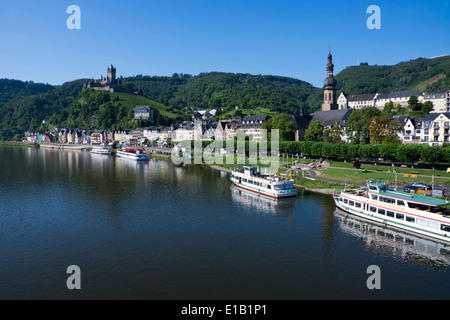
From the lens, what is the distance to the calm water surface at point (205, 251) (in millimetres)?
24719

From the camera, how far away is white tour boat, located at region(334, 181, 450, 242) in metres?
34.7

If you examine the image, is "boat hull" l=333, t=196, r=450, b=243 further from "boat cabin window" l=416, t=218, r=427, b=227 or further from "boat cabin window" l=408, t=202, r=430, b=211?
"boat cabin window" l=408, t=202, r=430, b=211

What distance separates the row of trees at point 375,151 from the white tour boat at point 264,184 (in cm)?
2928

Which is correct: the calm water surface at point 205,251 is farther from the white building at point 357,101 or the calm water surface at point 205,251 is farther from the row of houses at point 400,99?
the white building at point 357,101

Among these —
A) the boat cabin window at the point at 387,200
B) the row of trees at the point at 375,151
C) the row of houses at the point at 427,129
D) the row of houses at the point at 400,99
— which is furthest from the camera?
the row of houses at the point at 400,99

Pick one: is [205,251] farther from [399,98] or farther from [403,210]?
[399,98]

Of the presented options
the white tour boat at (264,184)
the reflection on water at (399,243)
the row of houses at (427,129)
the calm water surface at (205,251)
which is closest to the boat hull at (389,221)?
the reflection on water at (399,243)

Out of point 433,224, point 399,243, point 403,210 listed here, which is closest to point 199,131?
point 403,210

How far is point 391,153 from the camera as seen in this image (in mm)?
72125

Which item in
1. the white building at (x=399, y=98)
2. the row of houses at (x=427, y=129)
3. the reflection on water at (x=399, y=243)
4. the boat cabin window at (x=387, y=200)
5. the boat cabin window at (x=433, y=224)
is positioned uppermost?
the white building at (x=399, y=98)
